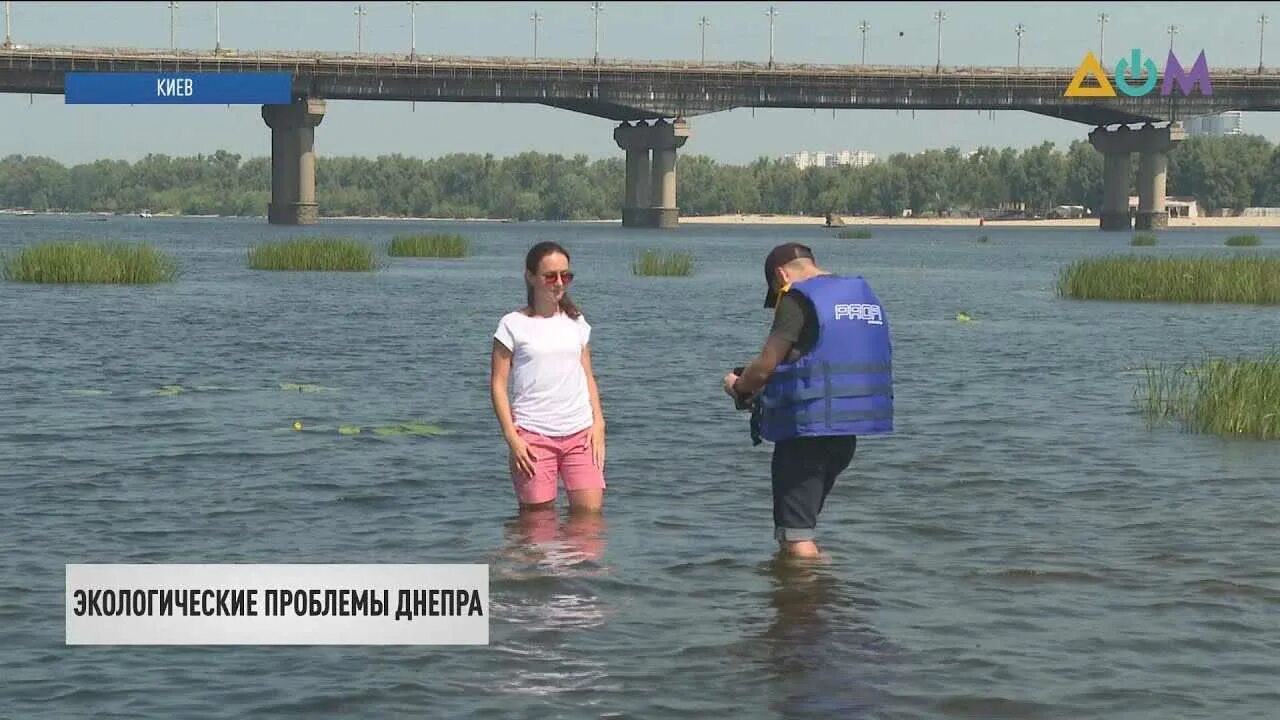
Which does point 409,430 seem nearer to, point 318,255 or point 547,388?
point 547,388

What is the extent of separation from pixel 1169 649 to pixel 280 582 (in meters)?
4.95

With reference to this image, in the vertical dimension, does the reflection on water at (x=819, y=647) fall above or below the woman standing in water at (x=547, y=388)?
below

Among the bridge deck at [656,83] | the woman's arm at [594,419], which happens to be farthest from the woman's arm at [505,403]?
the bridge deck at [656,83]

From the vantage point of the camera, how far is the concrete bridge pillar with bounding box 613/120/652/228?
539ft

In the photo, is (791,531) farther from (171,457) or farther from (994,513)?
(171,457)

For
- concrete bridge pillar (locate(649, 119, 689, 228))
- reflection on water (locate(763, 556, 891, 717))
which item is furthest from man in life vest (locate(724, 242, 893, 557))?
concrete bridge pillar (locate(649, 119, 689, 228))

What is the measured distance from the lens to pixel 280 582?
8.60 m

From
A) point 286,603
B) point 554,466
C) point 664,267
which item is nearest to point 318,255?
point 664,267

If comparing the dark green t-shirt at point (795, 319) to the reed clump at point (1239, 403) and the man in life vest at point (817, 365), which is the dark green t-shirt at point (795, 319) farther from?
the reed clump at point (1239, 403)

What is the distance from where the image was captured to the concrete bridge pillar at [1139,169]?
169m

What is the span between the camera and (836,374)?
1043 cm

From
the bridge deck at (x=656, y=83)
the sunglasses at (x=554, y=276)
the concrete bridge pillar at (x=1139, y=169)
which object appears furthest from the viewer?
the concrete bridge pillar at (x=1139, y=169)

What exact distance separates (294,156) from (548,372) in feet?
470

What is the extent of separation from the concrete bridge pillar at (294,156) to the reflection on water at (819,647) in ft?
456
